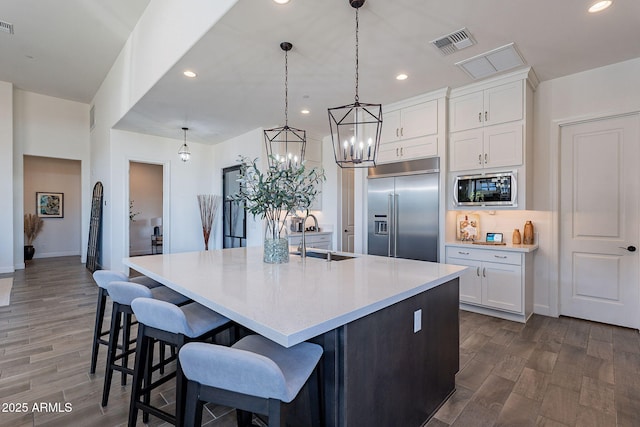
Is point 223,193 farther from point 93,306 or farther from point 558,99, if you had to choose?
point 558,99

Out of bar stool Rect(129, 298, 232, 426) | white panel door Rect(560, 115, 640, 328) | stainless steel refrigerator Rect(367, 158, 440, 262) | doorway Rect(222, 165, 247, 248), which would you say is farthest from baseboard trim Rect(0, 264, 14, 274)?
white panel door Rect(560, 115, 640, 328)

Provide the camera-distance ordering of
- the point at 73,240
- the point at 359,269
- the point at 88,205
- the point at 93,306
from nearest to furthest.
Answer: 1. the point at 359,269
2. the point at 93,306
3. the point at 88,205
4. the point at 73,240

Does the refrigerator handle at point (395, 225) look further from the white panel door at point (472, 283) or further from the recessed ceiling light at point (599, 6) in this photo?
the recessed ceiling light at point (599, 6)

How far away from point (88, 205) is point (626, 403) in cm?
963

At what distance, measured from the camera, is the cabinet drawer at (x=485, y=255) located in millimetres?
3528

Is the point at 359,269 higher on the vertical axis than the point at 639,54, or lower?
lower

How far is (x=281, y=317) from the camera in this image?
1.24m

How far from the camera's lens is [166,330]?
1.61 meters

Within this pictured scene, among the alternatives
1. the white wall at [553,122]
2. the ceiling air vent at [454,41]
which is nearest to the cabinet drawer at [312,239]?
the white wall at [553,122]

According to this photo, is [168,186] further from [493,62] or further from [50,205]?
[493,62]

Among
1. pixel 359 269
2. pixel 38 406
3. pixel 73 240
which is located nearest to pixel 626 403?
pixel 359 269

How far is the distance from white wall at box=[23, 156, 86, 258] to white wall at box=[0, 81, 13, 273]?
197cm

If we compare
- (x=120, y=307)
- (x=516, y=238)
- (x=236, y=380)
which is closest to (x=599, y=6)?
(x=516, y=238)

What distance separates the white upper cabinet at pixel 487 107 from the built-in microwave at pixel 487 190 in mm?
640
